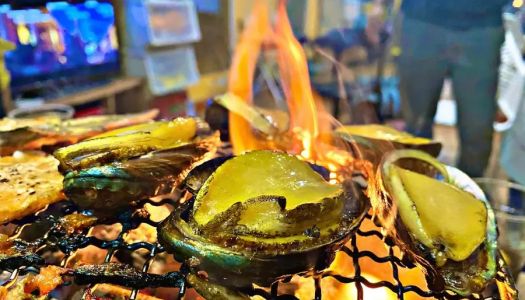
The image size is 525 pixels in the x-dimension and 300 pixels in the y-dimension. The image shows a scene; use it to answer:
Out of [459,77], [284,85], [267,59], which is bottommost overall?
[267,59]

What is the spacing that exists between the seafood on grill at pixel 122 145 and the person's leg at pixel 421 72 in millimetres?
1917

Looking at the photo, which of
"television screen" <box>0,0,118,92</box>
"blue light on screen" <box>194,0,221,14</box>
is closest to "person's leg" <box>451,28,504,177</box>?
"television screen" <box>0,0,118,92</box>

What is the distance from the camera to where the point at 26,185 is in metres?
0.99

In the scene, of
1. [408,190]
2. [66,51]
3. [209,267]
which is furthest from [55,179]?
[66,51]

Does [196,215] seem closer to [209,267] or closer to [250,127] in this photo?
[209,267]

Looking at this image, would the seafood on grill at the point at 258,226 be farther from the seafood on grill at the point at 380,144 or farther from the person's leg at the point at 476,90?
the person's leg at the point at 476,90

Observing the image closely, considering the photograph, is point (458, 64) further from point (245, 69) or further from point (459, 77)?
point (245, 69)

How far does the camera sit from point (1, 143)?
1157mm

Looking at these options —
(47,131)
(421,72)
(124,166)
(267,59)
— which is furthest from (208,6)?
(124,166)

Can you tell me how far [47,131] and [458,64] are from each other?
2.21 meters

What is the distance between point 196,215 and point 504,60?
3.00m

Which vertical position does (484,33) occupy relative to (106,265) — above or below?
above

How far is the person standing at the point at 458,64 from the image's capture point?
2.45m

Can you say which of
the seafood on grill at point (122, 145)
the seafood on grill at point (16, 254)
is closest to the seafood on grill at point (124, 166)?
the seafood on grill at point (122, 145)
